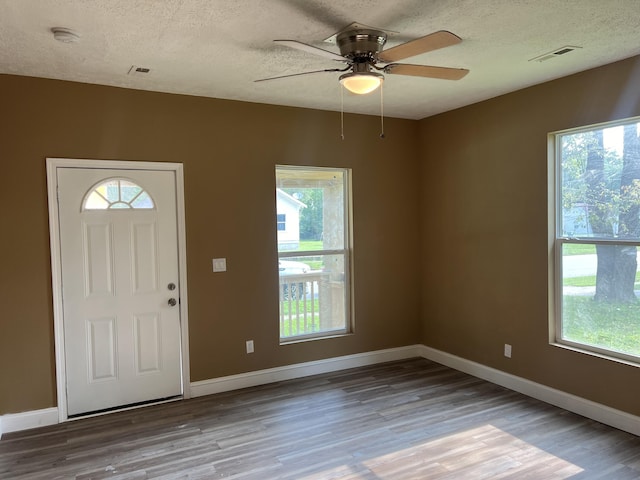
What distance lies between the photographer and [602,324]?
3.50 meters

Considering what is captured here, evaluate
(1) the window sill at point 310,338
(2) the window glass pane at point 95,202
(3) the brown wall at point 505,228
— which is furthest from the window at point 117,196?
(3) the brown wall at point 505,228

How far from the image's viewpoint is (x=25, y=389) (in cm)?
347

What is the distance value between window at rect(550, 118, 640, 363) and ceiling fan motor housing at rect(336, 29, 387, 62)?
192 centimetres

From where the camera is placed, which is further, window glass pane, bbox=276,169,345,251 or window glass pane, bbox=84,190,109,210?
window glass pane, bbox=276,169,345,251

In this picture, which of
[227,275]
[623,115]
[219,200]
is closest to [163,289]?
[227,275]

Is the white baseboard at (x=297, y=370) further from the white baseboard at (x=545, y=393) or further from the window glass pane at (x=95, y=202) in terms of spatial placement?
the window glass pane at (x=95, y=202)

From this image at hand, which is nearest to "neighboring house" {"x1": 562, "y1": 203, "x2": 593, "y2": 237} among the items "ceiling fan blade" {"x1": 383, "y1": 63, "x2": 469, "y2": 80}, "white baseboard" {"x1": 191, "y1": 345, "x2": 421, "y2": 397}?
"ceiling fan blade" {"x1": 383, "y1": 63, "x2": 469, "y2": 80}

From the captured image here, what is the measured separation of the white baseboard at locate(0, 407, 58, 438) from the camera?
11.1 feet

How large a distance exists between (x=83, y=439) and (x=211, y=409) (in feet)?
3.09

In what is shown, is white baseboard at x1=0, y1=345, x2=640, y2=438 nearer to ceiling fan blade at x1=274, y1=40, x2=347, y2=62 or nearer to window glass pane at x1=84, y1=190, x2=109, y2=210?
window glass pane at x1=84, y1=190, x2=109, y2=210

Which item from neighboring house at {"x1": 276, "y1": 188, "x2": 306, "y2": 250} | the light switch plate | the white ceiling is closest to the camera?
the white ceiling

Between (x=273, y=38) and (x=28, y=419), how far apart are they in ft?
10.7

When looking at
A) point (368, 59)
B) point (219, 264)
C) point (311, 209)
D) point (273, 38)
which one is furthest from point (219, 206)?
point (368, 59)

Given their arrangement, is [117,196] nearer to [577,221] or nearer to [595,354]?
[577,221]
